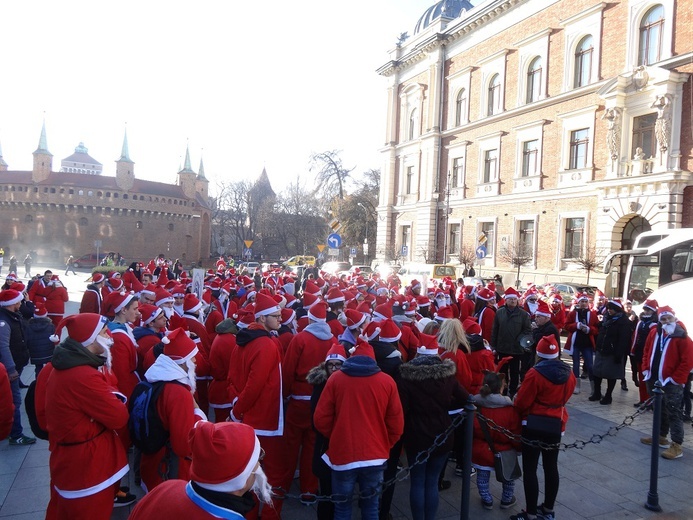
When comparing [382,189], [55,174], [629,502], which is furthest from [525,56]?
[55,174]

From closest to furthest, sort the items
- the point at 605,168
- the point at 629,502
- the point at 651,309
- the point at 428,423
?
the point at 428,423 < the point at 629,502 < the point at 651,309 < the point at 605,168

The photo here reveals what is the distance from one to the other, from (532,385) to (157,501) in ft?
12.8

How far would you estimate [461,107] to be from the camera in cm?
3809

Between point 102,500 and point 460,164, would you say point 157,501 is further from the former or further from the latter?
point 460,164

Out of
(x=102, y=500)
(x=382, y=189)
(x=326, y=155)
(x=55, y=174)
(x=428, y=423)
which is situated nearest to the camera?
(x=102, y=500)

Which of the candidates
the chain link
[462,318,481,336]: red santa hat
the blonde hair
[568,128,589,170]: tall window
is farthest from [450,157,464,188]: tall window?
the chain link

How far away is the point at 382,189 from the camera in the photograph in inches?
1804

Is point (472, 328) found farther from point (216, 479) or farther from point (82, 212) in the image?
point (82, 212)

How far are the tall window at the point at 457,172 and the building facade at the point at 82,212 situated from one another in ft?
140

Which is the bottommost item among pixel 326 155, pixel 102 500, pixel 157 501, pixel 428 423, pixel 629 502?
pixel 629 502

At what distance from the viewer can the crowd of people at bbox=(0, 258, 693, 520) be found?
3.41m

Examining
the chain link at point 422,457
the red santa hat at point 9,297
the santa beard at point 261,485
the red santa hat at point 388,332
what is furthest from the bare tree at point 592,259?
the santa beard at point 261,485

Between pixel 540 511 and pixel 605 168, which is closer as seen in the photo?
pixel 540 511

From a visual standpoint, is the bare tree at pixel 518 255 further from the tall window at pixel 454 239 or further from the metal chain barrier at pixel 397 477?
the metal chain barrier at pixel 397 477
